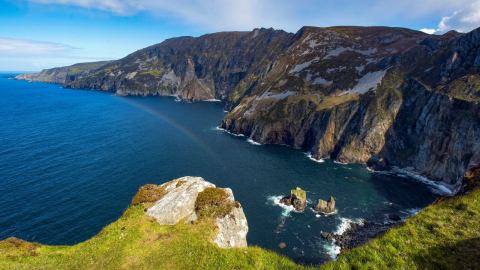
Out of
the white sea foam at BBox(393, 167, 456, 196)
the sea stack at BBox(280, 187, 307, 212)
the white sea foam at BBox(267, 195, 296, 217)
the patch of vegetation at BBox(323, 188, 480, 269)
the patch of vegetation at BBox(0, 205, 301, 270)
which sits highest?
the patch of vegetation at BBox(323, 188, 480, 269)

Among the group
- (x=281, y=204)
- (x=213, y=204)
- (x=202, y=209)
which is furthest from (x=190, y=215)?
(x=281, y=204)

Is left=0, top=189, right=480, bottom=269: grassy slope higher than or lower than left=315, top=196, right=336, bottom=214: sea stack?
higher

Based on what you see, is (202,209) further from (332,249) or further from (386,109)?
(386,109)

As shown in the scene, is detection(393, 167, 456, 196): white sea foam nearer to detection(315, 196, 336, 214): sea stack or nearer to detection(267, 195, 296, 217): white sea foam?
detection(315, 196, 336, 214): sea stack

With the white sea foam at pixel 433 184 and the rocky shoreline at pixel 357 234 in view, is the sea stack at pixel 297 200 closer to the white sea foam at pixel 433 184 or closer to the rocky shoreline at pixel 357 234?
the rocky shoreline at pixel 357 234

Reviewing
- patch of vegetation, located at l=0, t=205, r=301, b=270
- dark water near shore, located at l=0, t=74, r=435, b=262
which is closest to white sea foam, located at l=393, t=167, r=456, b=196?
dark water near shore, located at l=0, t=74, r=435, b=262

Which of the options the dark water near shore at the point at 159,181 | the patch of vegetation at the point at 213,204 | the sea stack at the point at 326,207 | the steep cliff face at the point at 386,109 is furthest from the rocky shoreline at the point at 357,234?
the patch of vegetation at the point at 213,204

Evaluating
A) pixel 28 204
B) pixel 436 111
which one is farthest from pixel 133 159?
pixel 436 111
